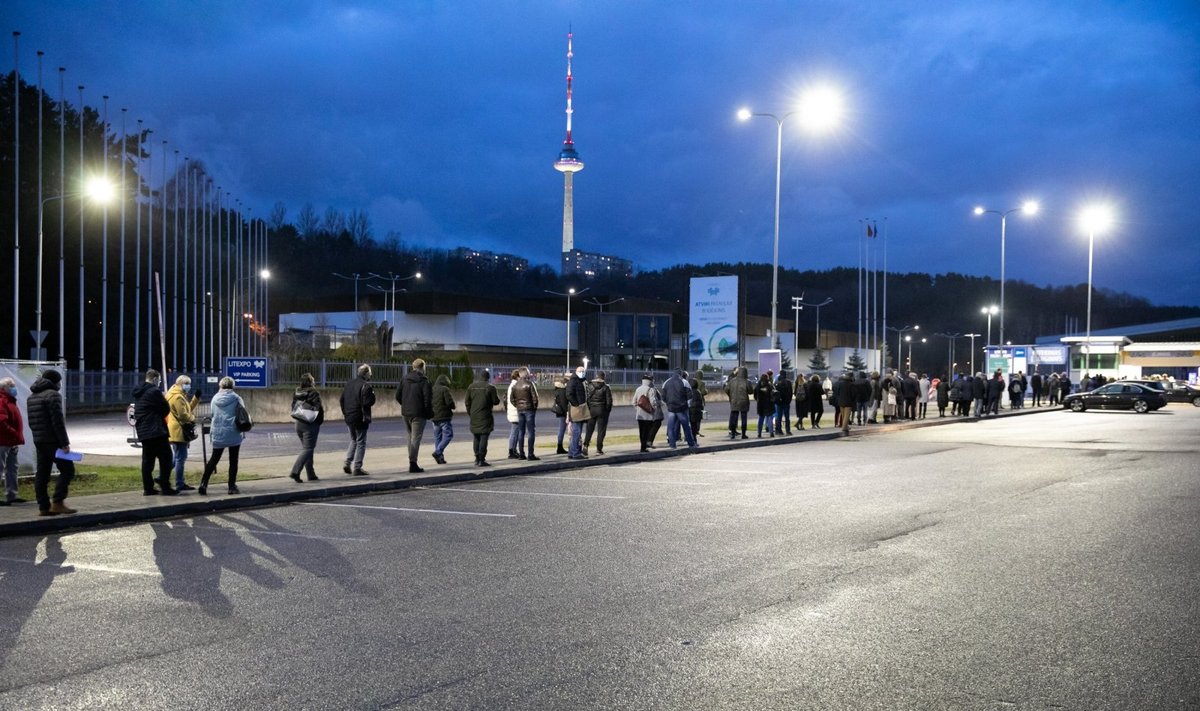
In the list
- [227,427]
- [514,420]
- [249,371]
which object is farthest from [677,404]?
[227,427]

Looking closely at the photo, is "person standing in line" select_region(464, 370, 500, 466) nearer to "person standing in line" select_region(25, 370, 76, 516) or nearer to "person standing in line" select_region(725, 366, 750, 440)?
"person standing in line" select_region(25, 370, 76, 516)

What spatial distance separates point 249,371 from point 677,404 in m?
9.06

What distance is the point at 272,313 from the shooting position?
109 metres

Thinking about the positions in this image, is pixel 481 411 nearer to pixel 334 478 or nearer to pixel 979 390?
pixel 334 478

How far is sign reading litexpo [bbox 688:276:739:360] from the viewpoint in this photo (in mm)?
64500

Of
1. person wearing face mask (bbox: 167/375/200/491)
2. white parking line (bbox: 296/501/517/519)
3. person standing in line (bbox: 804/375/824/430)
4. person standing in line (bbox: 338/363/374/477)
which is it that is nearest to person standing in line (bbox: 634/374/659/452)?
person standing in line (bbox: 338/363/374/477)

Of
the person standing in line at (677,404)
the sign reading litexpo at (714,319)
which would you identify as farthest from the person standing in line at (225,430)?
the sign reading litexpo at (714,319)

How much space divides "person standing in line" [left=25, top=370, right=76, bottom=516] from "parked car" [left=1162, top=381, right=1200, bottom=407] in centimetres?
5189

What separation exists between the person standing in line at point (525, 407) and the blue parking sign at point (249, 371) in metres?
4.84

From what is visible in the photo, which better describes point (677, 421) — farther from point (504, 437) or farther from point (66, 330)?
point (66, 330)

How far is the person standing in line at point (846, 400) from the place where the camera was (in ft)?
93.6

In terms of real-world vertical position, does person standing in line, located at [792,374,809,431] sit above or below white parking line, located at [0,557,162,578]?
above

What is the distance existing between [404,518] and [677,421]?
11.5m

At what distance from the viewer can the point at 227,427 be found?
13.4 metres
